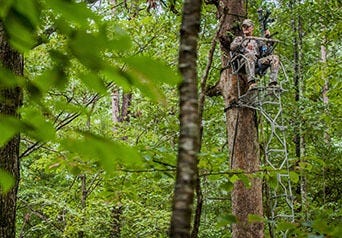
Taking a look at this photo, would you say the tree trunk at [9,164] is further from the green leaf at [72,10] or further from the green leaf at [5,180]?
the green leaf at [72,10]

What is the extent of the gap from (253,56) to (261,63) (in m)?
0.13

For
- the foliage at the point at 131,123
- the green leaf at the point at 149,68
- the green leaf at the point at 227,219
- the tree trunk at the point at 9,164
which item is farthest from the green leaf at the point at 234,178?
the green leaf at the point at 149,68

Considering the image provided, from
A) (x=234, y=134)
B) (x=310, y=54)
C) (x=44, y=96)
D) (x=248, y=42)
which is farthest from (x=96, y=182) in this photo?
(x=44, y=96)

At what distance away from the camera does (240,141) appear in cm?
596

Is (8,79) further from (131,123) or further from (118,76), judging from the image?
(131,123)

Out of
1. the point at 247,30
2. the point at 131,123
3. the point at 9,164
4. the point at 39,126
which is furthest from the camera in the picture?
the point at 131,123

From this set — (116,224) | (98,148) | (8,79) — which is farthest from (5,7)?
(116,224)

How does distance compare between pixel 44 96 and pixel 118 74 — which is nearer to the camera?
pixel 118 74

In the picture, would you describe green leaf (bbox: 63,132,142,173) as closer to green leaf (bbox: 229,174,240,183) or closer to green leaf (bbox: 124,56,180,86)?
green leaf (bbox: 124,56,180,86)

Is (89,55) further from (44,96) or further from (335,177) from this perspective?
(335,177)

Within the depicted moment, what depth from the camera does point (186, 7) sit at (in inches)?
35.0

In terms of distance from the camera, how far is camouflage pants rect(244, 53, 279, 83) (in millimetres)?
5535

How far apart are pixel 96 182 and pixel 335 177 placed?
456 centimetres

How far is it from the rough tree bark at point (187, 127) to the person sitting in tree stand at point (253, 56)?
4698 mm
